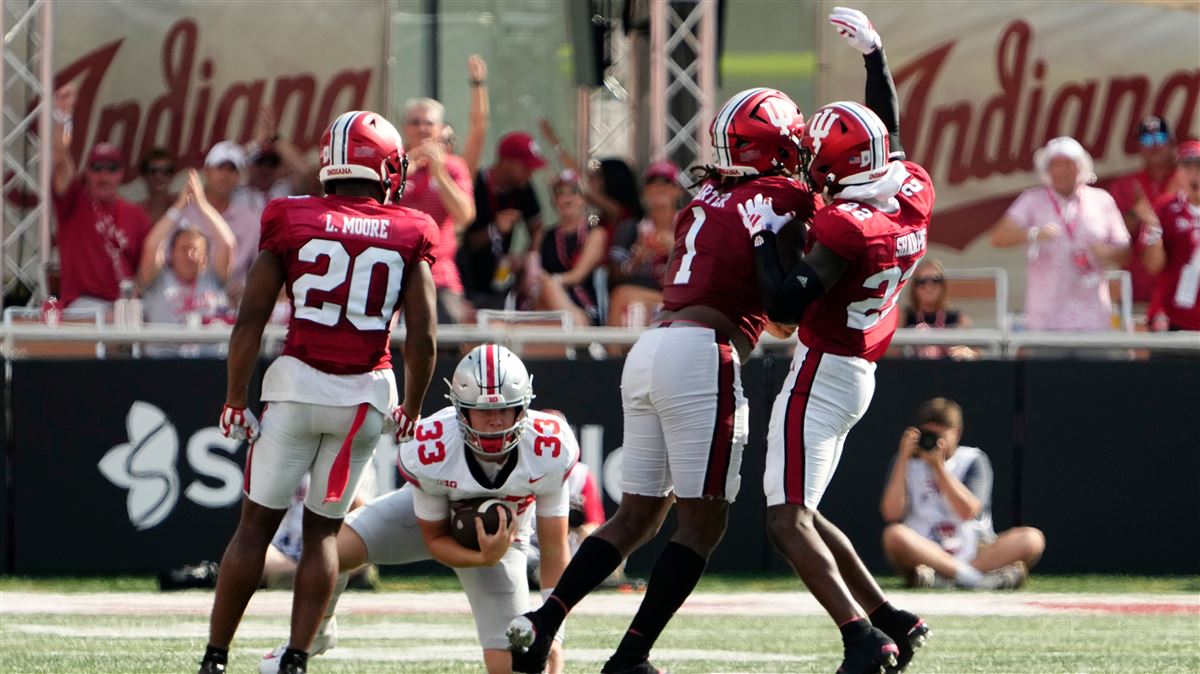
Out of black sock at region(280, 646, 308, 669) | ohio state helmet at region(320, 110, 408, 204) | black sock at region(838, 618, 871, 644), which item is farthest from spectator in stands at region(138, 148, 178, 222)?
black sock at region(838, 618, 871, 644)

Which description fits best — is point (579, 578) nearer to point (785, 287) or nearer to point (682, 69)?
point (785, 287)

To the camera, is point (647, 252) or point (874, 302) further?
point (647, 252)

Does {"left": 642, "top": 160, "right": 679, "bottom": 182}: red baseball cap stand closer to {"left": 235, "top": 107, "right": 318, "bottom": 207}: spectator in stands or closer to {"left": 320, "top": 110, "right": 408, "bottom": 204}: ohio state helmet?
{"left": 235, "top": 107, "right": 318, "bottom": 207}: spectator in stands

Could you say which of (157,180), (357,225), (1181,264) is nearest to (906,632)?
(357,225)

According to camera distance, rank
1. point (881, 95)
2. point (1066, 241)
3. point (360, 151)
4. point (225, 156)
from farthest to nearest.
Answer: point (225, 156)
point (1066, 241)
point (881, 95)
point (360, 151)

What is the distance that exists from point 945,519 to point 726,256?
14.9ft

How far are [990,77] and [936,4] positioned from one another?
0.70m

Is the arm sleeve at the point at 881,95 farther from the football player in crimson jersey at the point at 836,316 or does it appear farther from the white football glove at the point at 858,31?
the football player in crimson jersey at the point at 836,316

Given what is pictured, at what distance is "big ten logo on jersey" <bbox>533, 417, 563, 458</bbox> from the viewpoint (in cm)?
649

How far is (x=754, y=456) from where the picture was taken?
34.3ft

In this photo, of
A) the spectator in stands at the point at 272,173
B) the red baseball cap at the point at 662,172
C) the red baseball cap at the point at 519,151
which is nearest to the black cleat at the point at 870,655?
the red baseball cap at the point at 662,172

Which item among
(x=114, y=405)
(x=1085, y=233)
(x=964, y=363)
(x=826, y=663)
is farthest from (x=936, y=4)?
(x=826, y=663)

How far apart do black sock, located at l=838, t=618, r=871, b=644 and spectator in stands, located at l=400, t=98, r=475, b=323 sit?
524 cm

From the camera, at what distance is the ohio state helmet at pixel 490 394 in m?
6.35
